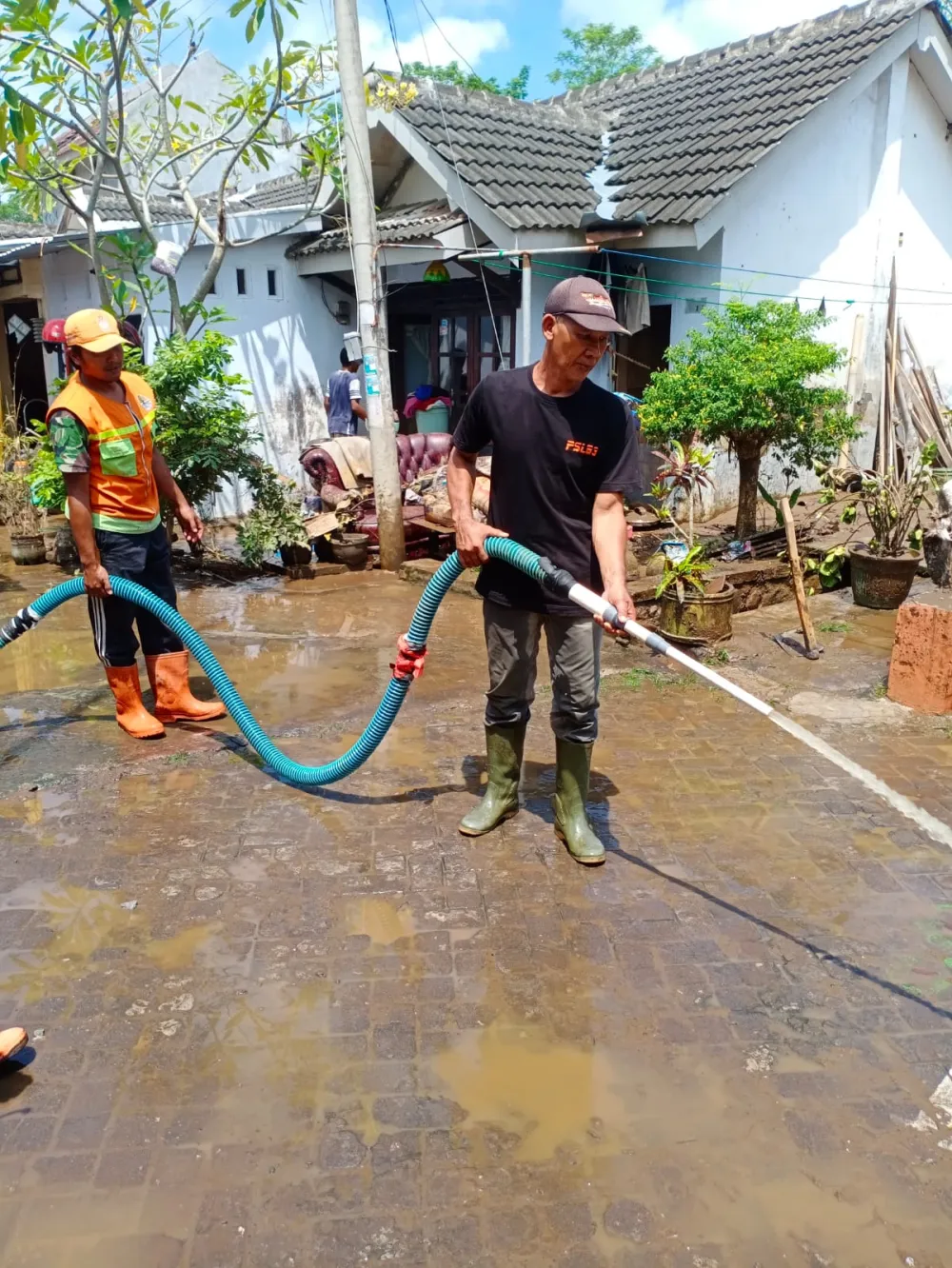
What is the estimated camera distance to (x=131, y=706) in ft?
17.4

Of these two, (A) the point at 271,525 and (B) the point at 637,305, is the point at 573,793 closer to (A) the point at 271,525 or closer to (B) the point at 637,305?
(A) the point at 271,525

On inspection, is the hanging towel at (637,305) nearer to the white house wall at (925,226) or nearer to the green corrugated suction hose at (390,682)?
the white house wall at (925,226)

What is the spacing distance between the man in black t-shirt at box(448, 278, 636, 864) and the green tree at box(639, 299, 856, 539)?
4221 mm

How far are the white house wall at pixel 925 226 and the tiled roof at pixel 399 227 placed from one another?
205 inches

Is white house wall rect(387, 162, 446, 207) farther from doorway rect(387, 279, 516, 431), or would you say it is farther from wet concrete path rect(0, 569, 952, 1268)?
wet concrete path rect(0, 569, 952, 1268)

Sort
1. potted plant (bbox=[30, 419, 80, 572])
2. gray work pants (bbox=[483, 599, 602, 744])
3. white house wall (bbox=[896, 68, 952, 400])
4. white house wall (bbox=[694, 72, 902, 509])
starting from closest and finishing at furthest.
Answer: gray work pants (bbox=[483, 599, 602, 744]) → potted plant (bbox=[30, 419, 80, 572]) → white house wall (bbox=[694, 72, 902, 509]) → white house wall (bbox=[896, 68, 952, 400])

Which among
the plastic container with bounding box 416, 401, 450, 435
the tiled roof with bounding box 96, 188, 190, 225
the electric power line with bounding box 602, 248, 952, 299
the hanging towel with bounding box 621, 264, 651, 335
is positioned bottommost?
the plastic container with bounding box 416, 401, 450, 435

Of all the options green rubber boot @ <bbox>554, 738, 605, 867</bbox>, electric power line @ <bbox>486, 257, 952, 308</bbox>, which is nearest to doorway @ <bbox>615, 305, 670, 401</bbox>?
electric power line @ <bbox>486, 257, 952, 308</bbox>

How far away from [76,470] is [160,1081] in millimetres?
3029

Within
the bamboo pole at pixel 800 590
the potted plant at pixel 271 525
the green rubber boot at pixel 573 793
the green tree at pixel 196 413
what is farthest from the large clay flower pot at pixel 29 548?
the green rubber boot at pixel 573 793

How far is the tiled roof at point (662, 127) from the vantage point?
A: 9711mm

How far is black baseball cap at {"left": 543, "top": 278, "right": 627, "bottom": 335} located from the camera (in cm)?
352

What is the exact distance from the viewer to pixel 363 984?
10.5ft

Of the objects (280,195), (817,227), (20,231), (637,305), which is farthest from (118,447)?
(20,231)
